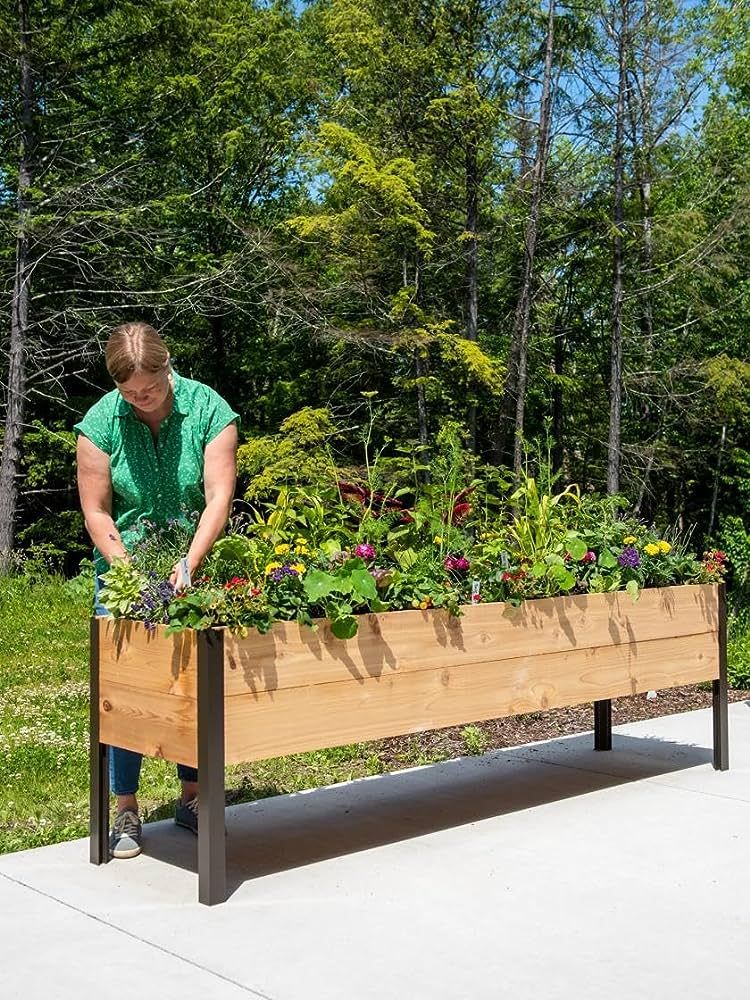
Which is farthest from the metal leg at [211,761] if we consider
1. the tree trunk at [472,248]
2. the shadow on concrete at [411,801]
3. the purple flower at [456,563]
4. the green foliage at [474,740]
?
the tree trunk at [472,248]

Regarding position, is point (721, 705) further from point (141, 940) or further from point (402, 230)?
point (402, 230)

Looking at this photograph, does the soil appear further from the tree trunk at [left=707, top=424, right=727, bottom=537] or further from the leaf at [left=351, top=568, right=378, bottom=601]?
the tree trunk at [left=707, top=424, right=727, bottom=537]

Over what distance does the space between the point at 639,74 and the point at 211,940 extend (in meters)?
14.0

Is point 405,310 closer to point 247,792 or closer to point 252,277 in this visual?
point 252,277

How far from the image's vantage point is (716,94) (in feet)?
55.6

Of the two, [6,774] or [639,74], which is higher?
[639,74]

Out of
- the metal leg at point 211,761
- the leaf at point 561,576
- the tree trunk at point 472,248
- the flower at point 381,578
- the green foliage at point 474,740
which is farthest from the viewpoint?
the tree trunk at point 472,248

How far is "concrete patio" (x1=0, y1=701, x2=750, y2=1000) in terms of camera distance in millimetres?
2461

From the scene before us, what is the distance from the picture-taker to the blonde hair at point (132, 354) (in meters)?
3.22

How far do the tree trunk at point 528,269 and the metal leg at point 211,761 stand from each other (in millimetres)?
11712

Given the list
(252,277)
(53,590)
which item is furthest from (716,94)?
(53,590)

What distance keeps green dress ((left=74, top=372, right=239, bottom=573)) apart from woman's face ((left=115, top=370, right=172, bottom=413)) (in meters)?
0.08

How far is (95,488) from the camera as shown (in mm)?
3422

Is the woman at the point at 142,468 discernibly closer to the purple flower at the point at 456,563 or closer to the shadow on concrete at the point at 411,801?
the shadow on concrete at the point at 411,801
